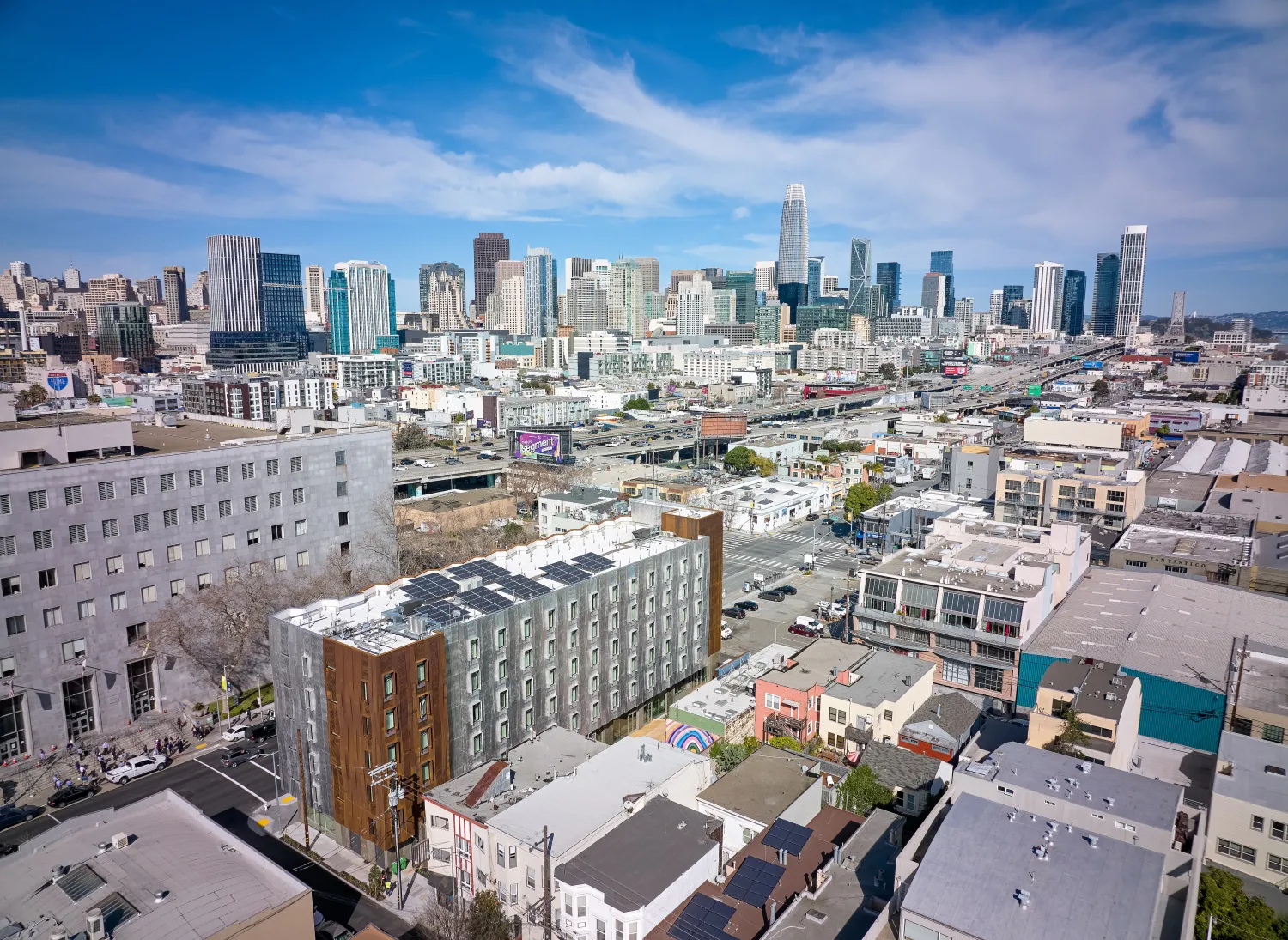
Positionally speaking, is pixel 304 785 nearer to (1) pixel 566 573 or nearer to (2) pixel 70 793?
(2) pixel 70 793

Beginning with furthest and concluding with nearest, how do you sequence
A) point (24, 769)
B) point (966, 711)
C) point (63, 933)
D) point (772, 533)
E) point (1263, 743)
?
point (772, 533), point (966, 711), point (24, 769), point (1263, 743), point (63, 933)

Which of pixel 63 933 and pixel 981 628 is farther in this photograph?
pixel 981 628

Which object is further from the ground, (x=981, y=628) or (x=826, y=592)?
(x=981, y=628)

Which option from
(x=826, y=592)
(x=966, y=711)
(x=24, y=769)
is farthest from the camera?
(x=826, y=592)

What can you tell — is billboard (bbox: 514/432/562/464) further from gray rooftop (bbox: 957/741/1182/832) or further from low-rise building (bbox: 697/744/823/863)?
gray rooftop (bbox: 957/741/1182/832)

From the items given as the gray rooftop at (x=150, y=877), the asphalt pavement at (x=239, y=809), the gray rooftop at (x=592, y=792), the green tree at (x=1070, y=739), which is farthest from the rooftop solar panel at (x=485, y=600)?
the green tree at (x=1070, y=739)

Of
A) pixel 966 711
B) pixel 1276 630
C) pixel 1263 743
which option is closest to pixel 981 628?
pixel 966 711

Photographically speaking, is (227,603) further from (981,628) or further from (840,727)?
(981,628)
